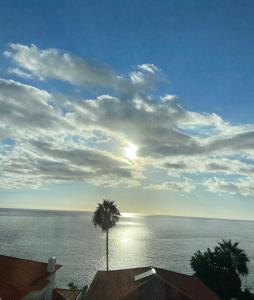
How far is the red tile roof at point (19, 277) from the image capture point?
107 feet

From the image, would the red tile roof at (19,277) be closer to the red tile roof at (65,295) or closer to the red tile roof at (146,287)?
the red tile roof at (65,295)

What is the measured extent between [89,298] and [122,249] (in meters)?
113

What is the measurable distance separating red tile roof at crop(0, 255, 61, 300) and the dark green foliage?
28381 mm

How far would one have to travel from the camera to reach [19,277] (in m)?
35.7

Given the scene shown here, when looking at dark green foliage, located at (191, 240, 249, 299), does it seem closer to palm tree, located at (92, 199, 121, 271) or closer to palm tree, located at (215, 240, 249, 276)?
palm tree, located at (215, 240, 249, 276)

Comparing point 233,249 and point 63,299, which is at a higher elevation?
→ point 233,249

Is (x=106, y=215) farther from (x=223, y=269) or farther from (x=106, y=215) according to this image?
(x=223, y=269)

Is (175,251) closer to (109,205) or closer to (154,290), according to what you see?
(109,205)

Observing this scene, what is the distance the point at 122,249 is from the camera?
152125 millimetres

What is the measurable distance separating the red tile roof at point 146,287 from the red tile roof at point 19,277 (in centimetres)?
655

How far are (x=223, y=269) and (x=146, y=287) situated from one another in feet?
77.0

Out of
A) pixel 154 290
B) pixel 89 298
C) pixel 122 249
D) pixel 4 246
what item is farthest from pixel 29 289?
pixel 122 249

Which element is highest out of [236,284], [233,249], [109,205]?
[109,205]

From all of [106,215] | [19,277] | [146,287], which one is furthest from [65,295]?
[106,215]
